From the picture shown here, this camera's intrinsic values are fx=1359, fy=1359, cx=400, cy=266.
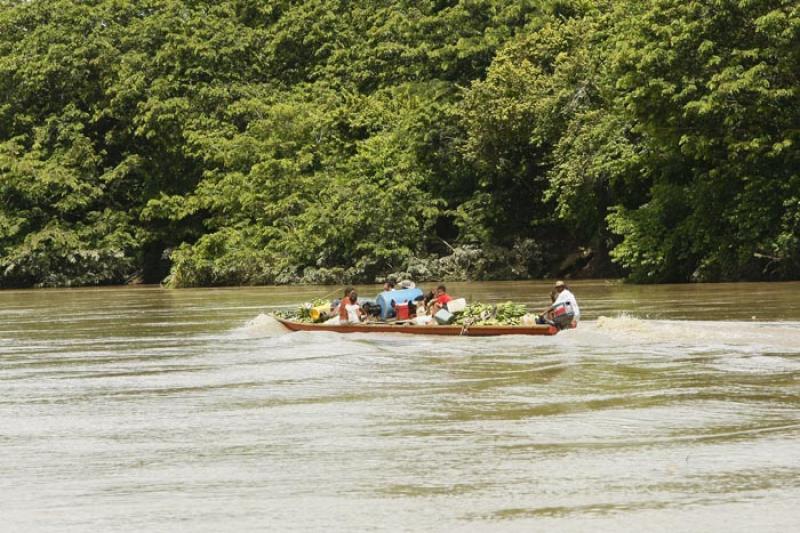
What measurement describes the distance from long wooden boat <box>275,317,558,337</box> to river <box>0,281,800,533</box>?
235 millimetres

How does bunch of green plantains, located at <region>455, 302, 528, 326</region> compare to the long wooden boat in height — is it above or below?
above

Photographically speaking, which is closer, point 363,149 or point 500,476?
point 500,476

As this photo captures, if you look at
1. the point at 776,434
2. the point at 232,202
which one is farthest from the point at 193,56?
the point at 776,434

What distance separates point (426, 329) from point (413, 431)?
1146cm

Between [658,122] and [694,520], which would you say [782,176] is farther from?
[694,520]

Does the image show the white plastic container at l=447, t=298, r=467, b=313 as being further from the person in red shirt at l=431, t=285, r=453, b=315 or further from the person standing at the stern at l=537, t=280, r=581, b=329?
the person standing at the stern at l=537, t=280, r=581, b=329

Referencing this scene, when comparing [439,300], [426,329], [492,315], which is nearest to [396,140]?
[439,300]

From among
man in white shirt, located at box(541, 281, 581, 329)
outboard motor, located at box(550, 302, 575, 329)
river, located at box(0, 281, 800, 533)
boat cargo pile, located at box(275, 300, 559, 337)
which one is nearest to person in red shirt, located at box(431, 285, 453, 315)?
boat cargo pile, located at box(275, 300, 559, 337)

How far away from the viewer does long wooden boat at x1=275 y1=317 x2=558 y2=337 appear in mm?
24375

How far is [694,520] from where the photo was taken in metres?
10.0

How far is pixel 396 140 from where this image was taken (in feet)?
182

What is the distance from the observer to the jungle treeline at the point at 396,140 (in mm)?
38312

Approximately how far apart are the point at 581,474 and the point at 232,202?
48.8m

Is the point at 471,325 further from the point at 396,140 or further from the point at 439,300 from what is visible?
the point at 396,140
